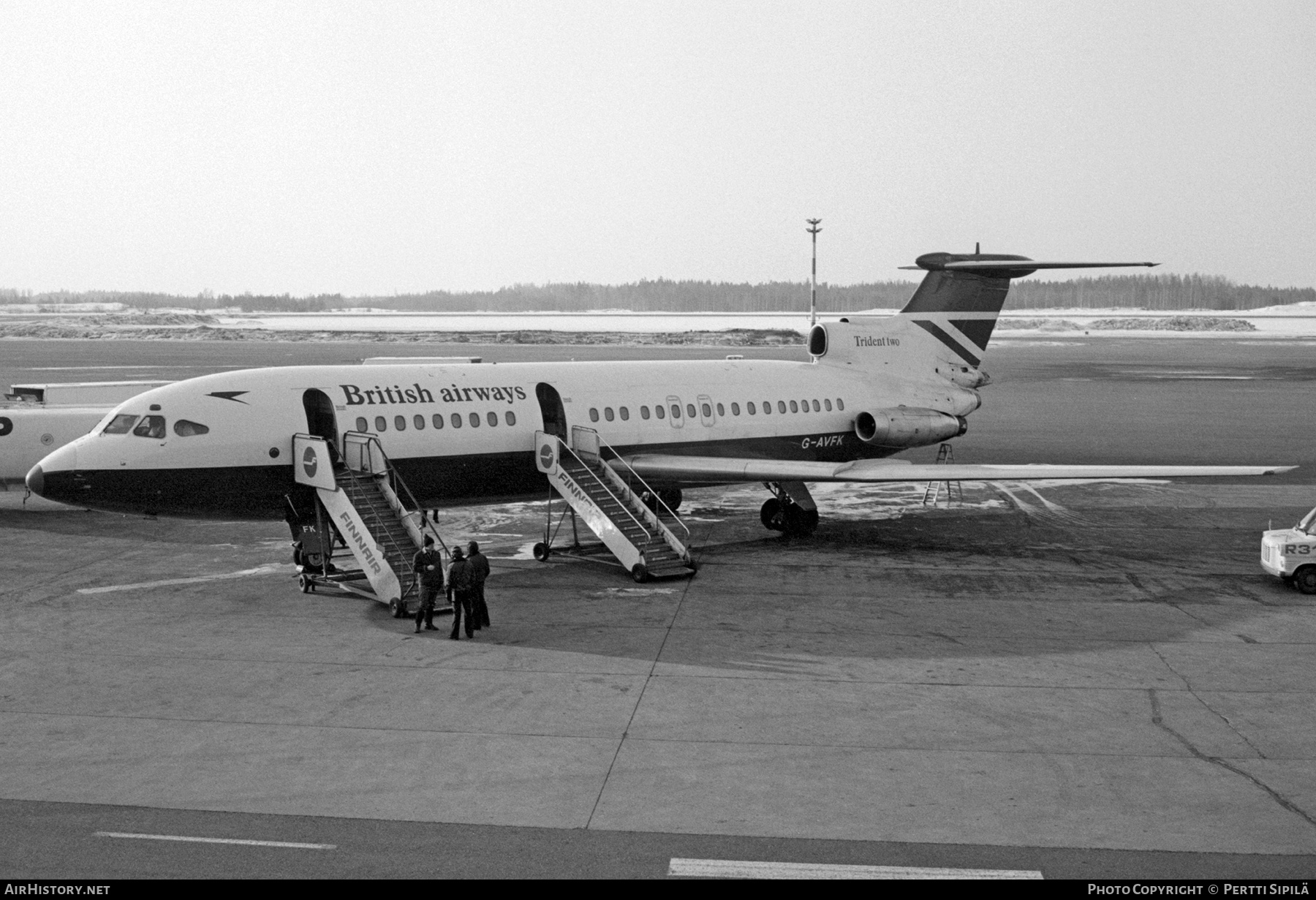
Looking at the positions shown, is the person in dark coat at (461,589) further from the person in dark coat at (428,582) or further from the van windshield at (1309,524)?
the van windshield at (1309,524)

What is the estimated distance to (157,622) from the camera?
64.4ft

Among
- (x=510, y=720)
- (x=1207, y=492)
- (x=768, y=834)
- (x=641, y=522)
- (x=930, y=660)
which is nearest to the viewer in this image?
(x=768, y=834)

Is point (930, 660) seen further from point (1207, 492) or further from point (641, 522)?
point (1207, 492)

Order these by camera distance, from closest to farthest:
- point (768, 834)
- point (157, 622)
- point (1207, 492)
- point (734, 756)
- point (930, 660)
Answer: point (768, 834)
point (734, 756)
point (930, 660)
point (157, 622)
point (1207, 492)

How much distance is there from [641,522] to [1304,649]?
11068 mm

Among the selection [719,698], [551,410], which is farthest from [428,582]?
[551,410]

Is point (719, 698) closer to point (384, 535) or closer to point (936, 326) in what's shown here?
point (384, 535)

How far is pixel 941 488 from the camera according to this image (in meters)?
35.7

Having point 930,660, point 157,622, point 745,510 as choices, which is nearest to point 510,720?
point 930,660

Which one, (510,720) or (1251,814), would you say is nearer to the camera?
(1251,814)

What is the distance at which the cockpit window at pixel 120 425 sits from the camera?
72.3ft

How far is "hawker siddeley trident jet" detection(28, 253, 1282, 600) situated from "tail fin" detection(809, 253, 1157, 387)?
43 millimetres

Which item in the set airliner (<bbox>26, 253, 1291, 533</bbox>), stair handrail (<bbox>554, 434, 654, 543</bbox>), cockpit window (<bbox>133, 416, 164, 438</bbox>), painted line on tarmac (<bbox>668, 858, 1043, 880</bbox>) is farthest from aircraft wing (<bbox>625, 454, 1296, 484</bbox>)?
painted line on tarmac (<bbox>668, 858, 1043, 880</bbox>)

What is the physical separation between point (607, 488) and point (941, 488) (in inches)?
572
